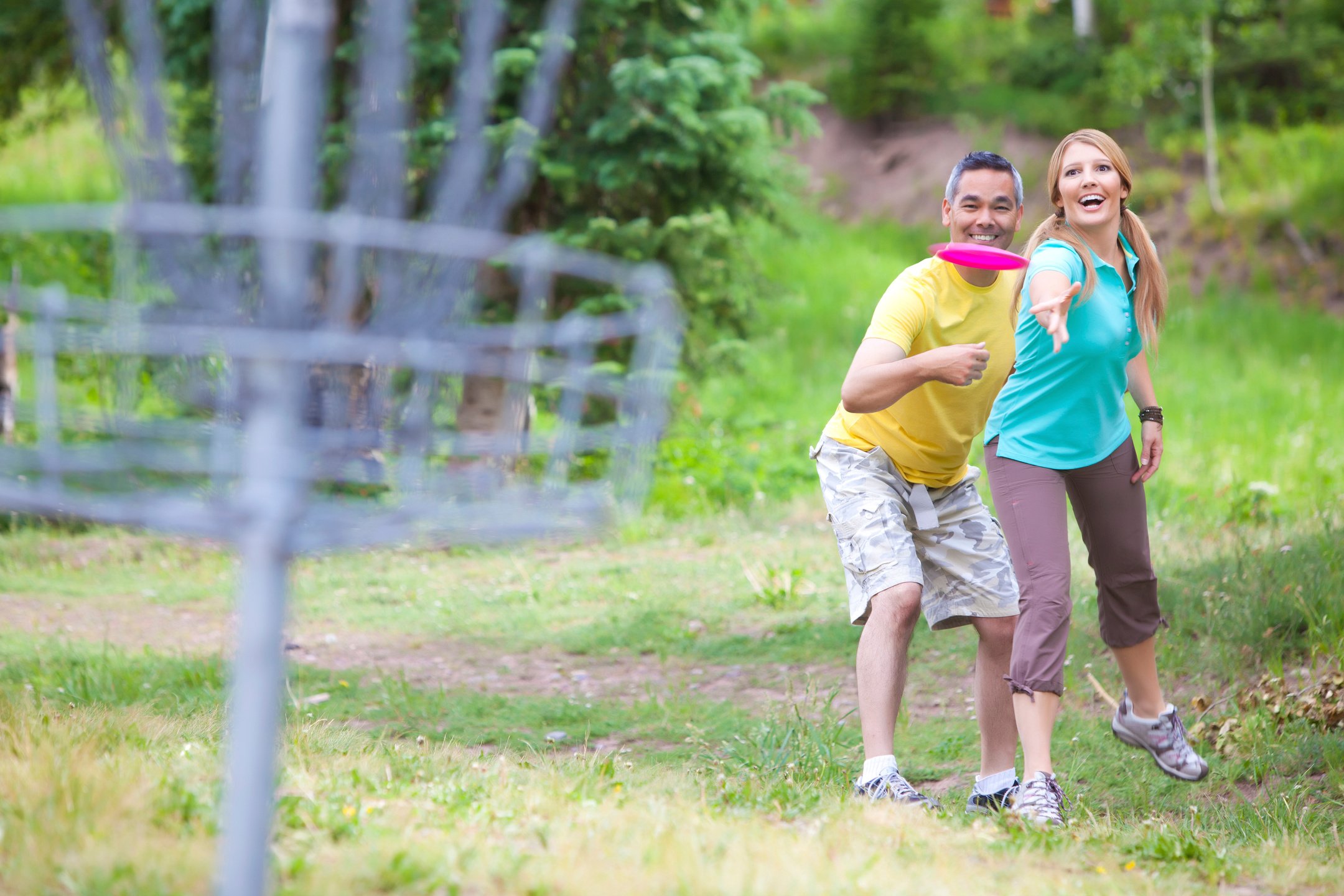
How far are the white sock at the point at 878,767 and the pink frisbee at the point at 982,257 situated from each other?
150 cm

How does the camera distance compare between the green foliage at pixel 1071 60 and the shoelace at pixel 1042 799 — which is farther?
the green foliage at pixel 1071 60

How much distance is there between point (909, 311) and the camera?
3.65 metres

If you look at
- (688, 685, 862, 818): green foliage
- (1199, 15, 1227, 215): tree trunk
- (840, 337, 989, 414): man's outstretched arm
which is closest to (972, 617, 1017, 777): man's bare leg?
(688, 685, 862, 818): green foliage

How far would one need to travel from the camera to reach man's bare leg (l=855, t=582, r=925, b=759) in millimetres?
3611

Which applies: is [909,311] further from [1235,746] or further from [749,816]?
[1235,746]

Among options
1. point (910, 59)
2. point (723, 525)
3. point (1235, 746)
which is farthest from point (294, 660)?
point (910, 59)

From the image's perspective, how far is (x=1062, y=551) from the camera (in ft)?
12.3

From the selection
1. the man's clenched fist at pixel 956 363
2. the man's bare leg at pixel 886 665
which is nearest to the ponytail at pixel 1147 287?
the man's clenched fist at pixel 956 363

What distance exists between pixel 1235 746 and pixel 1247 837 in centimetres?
103

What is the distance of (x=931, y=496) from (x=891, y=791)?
1.00 meters

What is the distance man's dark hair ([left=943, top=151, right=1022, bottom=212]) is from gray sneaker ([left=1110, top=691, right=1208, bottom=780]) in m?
1.91

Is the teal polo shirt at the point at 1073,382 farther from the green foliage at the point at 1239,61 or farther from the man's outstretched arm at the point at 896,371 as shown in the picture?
the green foliage at the point at 1239,61

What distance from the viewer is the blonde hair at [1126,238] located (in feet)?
12.7

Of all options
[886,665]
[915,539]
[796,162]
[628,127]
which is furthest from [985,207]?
[796,162]
